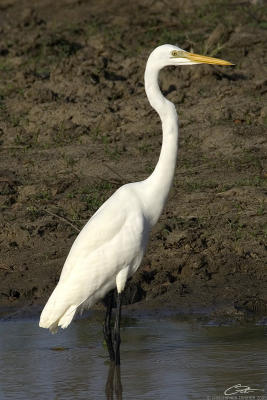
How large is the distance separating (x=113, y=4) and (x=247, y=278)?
6587mm

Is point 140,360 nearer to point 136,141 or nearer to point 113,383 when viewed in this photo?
point 113,383

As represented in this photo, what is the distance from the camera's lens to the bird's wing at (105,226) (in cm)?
573

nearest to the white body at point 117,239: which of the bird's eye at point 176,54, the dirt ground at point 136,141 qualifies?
the bird's eye at point 176,54

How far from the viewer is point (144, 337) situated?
20.8 ft

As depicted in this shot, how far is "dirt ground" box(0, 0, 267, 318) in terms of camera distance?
7.09 meters

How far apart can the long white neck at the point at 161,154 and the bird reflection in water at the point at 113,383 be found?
3.04 ft

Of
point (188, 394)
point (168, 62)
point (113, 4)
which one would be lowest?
point (113, 4)

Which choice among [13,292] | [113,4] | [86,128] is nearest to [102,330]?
[13,292]

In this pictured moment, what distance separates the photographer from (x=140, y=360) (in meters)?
5.93

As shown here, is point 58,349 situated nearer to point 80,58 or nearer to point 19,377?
point 19,377

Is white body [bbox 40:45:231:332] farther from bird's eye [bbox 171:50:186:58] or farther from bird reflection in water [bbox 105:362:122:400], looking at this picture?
bird reflection in water [bbox 105:362:122:400]

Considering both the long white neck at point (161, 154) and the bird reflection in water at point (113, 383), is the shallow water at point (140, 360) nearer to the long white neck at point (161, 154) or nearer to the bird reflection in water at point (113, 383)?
the bird reflection in water at point (113, 383)

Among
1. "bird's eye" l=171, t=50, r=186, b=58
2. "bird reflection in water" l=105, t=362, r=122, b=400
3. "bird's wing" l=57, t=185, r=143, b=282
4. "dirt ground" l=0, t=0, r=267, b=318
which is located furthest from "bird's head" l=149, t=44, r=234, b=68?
"bird reflection in water" l=105, t=362, r=122, b=400

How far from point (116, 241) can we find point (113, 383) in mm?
850
